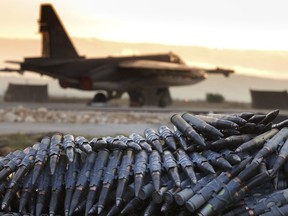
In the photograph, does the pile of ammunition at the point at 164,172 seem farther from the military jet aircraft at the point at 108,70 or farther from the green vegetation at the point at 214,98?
the green vegetation at the point at 214,98

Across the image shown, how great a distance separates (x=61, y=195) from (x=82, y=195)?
0.25 m

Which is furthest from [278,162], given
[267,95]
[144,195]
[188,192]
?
[267,95]

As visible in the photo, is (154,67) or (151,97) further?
(151,97)

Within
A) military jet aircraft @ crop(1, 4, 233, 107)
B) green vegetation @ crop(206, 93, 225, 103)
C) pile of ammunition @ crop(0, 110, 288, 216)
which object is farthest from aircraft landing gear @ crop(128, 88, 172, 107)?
pile of ammunition @ crop(0, 110, 288, 216)

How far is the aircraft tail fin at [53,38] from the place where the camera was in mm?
57875

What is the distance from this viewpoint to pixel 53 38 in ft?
193

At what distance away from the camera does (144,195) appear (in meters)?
3.35

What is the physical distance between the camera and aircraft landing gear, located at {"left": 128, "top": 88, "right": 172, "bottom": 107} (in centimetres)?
5681

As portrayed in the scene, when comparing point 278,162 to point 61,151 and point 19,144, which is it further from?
point 19,144

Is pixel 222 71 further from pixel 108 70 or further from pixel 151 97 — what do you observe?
pixel 108 70

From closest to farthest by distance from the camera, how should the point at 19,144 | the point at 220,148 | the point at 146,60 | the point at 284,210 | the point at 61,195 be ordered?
the point at 284,210, the point at 220,148, the point at 61,195, the point at 19,144, the point at 146,60

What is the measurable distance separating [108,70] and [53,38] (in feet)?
28.6

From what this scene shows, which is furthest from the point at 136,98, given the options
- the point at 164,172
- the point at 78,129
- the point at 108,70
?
the point at 164,172

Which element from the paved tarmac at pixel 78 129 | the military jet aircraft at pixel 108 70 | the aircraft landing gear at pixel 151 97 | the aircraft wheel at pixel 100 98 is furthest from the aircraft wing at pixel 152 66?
the paved tarmac at pixel 78 129
